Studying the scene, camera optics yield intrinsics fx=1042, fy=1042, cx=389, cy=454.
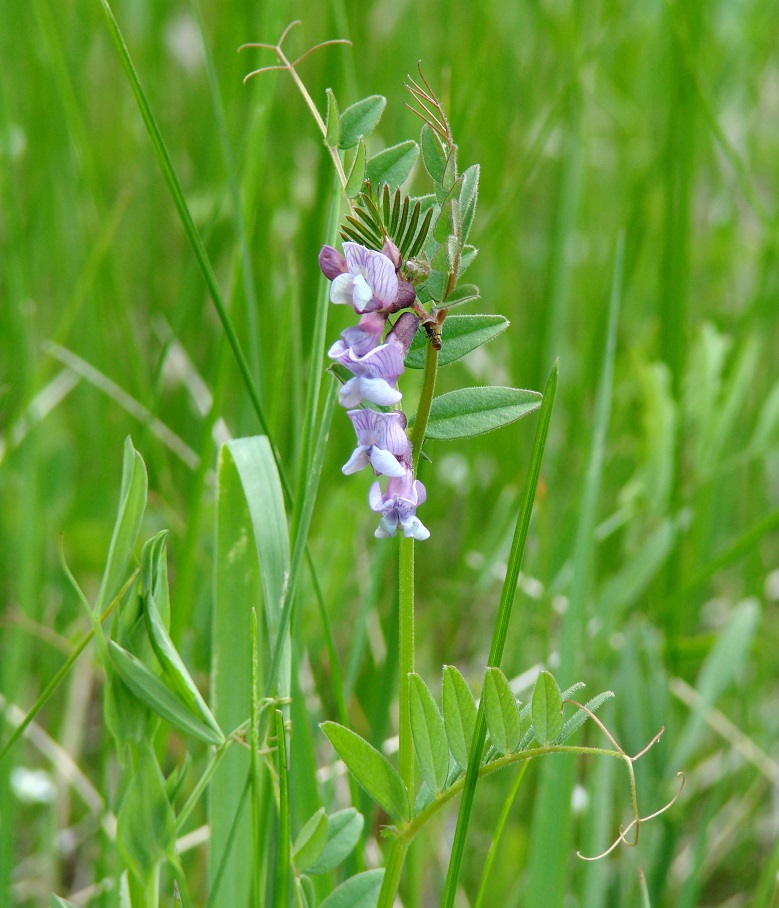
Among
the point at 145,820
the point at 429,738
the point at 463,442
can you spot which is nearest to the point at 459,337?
the point at 429,738

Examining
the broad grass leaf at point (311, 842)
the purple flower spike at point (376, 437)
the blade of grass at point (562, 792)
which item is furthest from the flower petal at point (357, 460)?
the blade of grass at point (562, 792)

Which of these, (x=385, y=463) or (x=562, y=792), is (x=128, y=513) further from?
(x=562, y=792)

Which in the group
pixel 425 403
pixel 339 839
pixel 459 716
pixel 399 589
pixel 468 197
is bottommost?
pixel 339 839

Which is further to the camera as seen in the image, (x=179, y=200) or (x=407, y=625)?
(x=179, y=200)

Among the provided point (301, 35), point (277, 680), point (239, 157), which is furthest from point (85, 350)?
point (277, 680)

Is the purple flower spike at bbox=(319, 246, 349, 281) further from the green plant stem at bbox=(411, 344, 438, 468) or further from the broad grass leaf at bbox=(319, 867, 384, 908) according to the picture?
the broad grass leaf at bbox=(319, 867, 384, 908)

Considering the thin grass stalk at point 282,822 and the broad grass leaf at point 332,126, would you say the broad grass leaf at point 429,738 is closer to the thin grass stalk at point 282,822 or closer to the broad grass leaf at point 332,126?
the thin grass stalk at point 282,822
